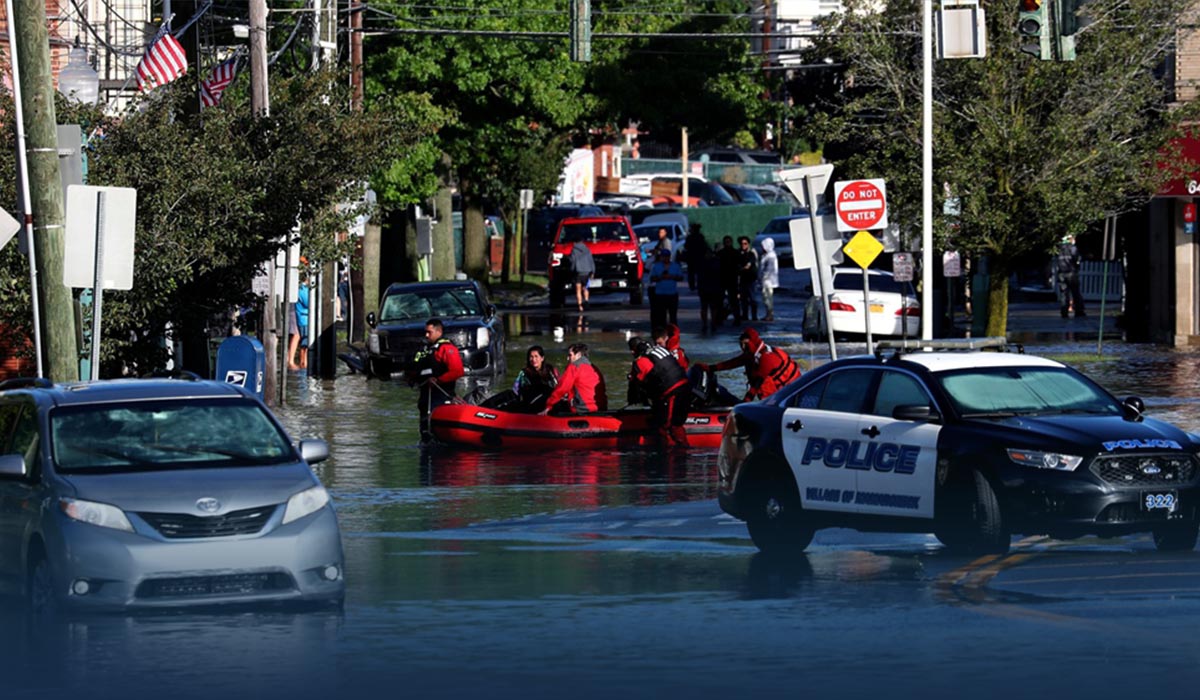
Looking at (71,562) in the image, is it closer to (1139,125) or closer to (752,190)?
(1139,125)

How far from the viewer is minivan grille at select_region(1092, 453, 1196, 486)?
1375 cm

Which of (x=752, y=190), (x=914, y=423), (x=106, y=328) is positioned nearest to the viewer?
(x=914, y=423)

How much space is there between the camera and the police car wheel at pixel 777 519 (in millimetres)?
15312

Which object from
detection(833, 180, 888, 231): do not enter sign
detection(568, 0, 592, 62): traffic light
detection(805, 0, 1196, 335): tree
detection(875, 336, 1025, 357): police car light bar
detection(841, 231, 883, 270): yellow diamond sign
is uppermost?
detection(568, 0, 592, 62): traffic light

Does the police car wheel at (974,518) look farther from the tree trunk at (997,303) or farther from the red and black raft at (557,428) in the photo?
the tree trunk at (997,303)

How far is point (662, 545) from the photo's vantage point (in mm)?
16016

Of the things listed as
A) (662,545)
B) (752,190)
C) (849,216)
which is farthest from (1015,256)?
(752,190)

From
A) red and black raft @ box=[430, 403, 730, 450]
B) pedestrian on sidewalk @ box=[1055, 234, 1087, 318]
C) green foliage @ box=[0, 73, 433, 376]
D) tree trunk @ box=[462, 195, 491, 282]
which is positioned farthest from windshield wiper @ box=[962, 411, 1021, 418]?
tree trunk @ box=[462, 195, 491, 282]

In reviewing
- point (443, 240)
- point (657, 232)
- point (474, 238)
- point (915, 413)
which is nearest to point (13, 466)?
point (915, 413)

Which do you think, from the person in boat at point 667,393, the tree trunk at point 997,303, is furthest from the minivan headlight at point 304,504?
the tree trunk at point 997,303

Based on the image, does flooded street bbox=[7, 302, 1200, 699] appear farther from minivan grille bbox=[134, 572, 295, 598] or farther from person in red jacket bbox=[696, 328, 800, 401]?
person in red jacket bbox=[696, 328, 800, 401]

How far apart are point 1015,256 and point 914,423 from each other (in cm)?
2259

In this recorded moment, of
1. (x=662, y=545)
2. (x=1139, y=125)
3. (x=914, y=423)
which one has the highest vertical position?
(x=1139, y=125)

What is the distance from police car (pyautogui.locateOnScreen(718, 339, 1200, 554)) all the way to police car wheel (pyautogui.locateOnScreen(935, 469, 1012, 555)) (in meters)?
0.01
